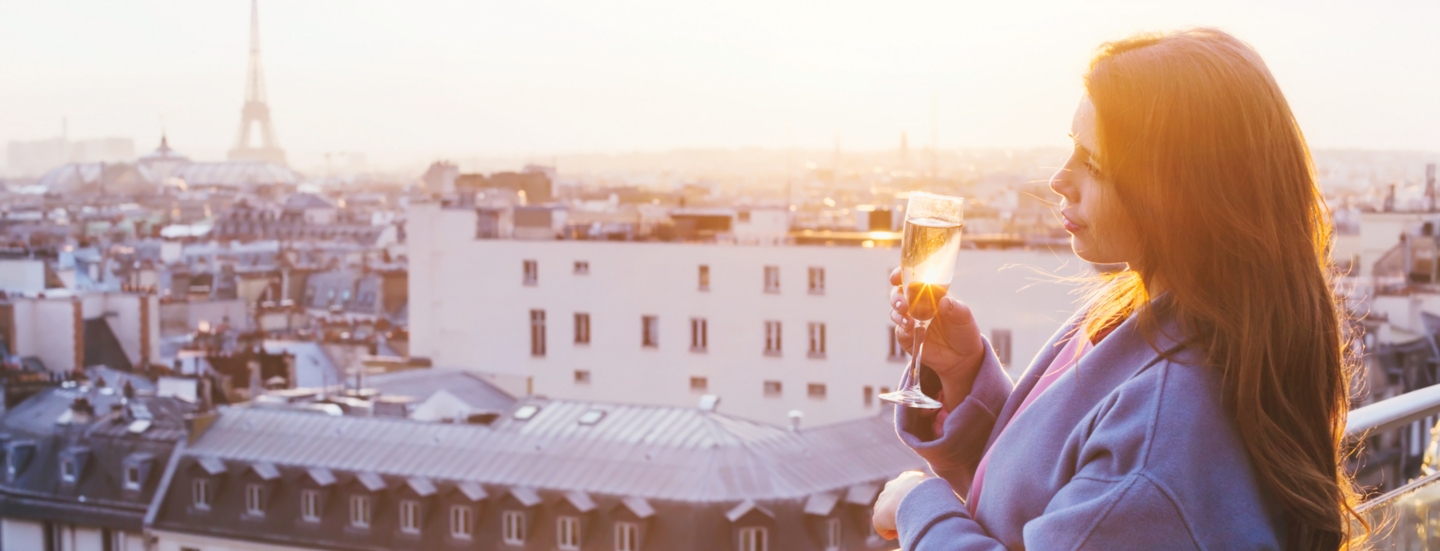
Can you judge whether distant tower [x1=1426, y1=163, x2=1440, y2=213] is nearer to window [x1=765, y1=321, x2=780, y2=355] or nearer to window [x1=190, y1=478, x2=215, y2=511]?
window [x1=765, y1=321, x2=780, y2=355]

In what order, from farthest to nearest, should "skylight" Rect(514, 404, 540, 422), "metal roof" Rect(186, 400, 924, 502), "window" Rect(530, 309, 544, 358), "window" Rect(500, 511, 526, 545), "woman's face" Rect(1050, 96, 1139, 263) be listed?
1. "window" Rect(530, 309, 544, 358)
2. "skylight" Rect(514, 404, 540, 422)
3. "metal roof" Rect(186, 400, 924, 502)
4. "window" Rect(500, 511, 526, 545)
5. "woman's face" Rect(1050, 96, 1139, 263)

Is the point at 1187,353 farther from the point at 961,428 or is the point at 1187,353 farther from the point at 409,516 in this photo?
the point at 409,516

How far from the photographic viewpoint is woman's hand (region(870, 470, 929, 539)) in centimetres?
140

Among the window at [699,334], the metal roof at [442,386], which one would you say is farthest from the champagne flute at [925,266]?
the window at [699,334]

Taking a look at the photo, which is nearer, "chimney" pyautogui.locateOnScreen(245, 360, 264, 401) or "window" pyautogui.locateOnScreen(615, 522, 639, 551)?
"window" pyautogui.locateOnScreen(615, 522, 639, 551)

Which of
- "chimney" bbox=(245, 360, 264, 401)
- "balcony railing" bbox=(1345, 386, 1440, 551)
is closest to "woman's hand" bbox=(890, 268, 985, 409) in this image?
"balcony railing" bbox=(1345, 386, 1440, 551)

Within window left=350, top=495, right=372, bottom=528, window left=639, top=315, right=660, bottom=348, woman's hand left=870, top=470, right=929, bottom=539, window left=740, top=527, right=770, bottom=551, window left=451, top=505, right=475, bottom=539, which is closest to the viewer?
woman's hand left=870, top=470, right=929, bottom=539

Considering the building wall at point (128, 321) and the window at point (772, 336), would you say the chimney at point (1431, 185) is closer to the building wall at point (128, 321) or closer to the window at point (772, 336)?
the window at point (772, 336)

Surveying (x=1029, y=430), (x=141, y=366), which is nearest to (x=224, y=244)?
(x=141, y=366)

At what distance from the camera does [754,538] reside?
12617 millimetres

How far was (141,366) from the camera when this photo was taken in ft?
79.3

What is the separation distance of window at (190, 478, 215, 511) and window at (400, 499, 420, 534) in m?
2.23

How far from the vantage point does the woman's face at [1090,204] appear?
50.4 inches

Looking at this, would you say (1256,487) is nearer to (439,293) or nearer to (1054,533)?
(1054,533)
